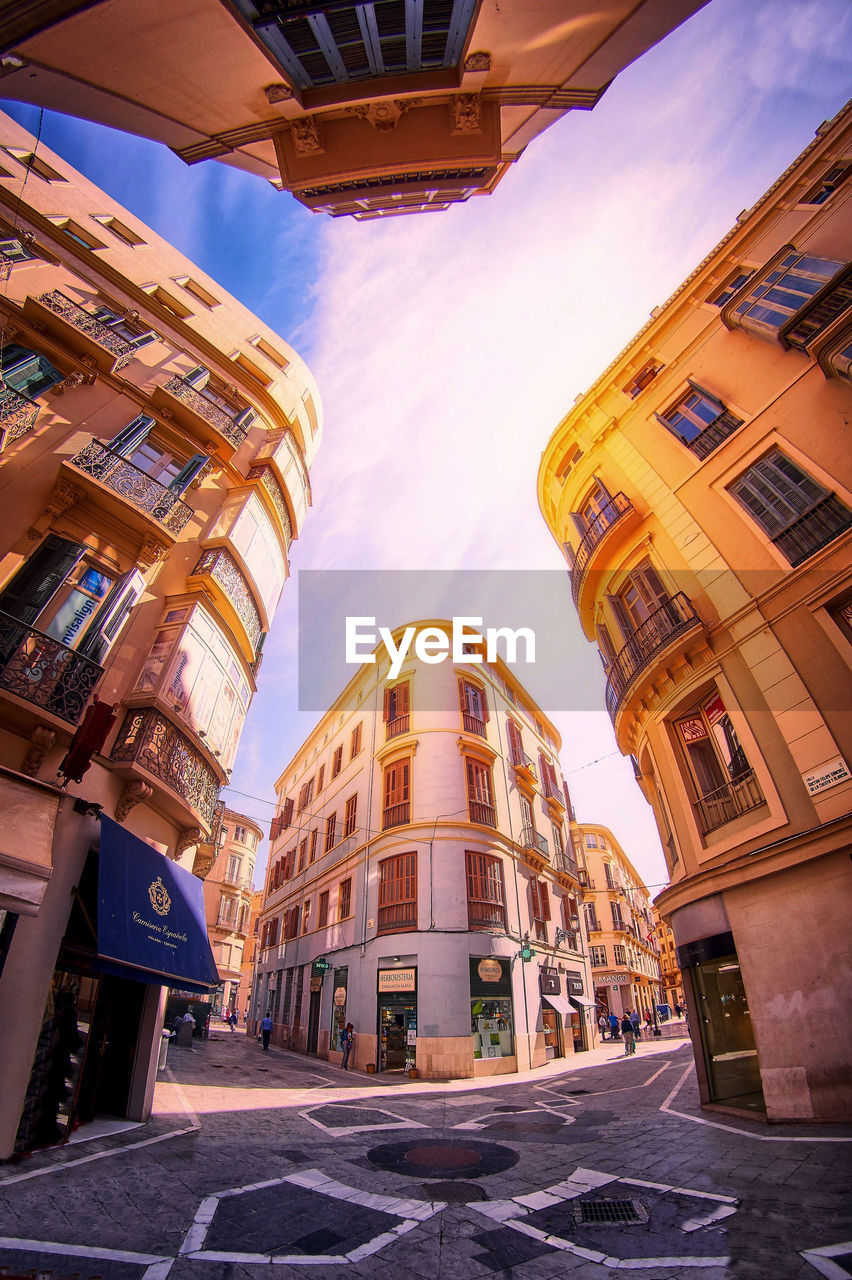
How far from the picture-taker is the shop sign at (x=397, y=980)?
57.7 feet

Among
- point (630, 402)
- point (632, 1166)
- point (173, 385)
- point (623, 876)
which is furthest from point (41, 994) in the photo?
point (623, 876)

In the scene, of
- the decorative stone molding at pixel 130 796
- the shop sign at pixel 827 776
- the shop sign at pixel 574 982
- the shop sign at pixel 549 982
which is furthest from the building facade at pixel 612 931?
the decorative stone molding at pixel 130 796

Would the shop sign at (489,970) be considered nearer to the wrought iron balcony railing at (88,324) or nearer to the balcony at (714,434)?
the balcony at (714,434)

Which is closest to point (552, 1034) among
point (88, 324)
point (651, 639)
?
point (651, 639)

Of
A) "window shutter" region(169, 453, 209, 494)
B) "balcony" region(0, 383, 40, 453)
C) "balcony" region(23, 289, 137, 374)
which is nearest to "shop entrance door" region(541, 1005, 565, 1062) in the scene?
"window shutter" region(169, 453, 209, 494)

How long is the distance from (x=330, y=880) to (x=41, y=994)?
1919cm

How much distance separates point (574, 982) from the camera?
82.9 ft

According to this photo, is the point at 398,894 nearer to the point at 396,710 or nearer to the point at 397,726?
the point at 397,726

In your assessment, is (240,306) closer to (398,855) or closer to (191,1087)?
(398,855)

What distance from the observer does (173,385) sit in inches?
496

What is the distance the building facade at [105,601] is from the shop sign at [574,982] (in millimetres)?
19441

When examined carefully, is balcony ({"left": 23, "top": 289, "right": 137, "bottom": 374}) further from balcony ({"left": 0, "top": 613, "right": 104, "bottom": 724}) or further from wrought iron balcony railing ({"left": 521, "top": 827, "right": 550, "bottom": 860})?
wrought iron balcony railing ({"left": 521, "top": 827, "right": 550, "bottom": 860})

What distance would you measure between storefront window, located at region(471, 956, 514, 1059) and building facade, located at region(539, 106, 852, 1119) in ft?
29.6

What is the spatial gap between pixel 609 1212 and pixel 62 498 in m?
12.0
